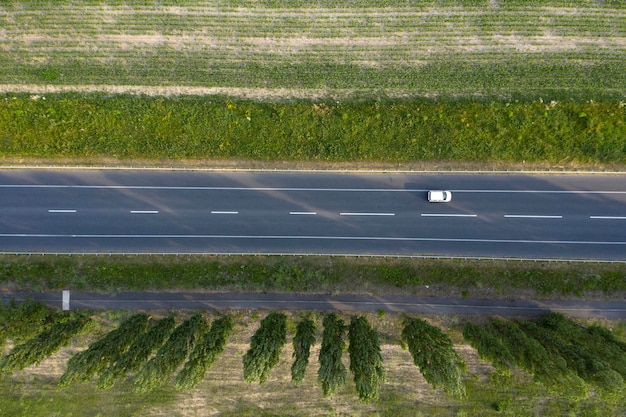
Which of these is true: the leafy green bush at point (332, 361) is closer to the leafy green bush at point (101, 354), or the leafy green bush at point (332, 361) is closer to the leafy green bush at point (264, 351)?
the leafy green bush at point (264, 351)

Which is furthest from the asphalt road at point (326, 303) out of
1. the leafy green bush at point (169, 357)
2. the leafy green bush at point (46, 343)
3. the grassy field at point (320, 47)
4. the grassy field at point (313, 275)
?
the grassy field at point (320, 47)

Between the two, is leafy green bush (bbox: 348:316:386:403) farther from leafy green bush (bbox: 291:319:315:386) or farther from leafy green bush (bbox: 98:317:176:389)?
leafy green bush (bbox: 98:317:176:389)

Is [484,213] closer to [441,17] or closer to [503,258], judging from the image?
→ [503,258]

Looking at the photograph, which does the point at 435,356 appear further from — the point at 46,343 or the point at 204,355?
the point at 46,343

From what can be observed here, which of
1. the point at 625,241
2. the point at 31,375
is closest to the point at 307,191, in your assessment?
the point at 625,241

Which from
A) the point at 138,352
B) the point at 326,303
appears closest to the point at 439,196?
the point at 326,303

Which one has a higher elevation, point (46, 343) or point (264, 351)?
point (46, 343)
